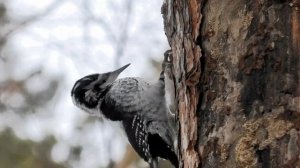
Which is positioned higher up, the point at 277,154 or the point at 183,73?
the point at 183,73

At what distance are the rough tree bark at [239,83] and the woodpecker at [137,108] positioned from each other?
93cm

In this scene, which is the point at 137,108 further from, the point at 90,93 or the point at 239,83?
the point at 239,83

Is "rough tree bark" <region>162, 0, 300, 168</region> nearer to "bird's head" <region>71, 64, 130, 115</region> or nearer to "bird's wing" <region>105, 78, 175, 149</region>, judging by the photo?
"bird's wing" <region>105, 78, 175, 149</region>

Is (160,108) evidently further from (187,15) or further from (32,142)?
(32,142)

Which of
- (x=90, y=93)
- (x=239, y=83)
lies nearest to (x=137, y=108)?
(x=90, y=93)

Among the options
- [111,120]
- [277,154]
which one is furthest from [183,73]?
[111,120]

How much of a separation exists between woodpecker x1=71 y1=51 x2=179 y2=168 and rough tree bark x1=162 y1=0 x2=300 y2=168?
0.93 m

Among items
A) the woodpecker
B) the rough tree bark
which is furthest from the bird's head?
the rough tree bark

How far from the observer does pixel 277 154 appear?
1946mm

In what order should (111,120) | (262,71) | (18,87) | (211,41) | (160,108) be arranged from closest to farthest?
(262,71) → (211,41) → (160,108) → (111,120) → (18,87)

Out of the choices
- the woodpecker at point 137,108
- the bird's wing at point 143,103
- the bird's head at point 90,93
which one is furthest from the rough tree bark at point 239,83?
the bird's head at point 90,93

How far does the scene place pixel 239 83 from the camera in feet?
7.00

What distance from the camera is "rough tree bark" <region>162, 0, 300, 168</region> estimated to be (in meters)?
2.00

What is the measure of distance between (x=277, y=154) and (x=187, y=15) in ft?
2.27
